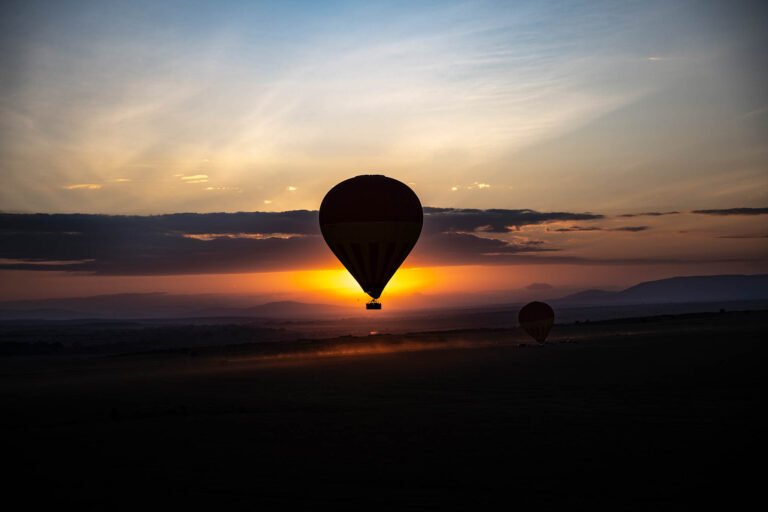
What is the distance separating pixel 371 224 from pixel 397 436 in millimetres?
15151

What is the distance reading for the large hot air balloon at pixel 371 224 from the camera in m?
39.2

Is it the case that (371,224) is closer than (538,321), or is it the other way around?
(371,224)

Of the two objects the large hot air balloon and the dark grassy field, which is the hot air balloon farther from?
the large hot air balloon

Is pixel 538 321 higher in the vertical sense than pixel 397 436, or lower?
higher

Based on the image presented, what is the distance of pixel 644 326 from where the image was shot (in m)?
97.6

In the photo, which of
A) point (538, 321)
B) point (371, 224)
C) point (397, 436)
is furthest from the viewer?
point (538, 321)

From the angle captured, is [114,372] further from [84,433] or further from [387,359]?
[84,433]

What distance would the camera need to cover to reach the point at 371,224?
39.2 m

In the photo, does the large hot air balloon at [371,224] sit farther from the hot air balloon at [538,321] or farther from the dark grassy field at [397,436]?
the hot air balloon at [538,321]

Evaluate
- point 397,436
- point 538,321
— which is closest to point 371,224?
point 397,436

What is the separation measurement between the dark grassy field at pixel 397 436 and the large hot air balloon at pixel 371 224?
556cm

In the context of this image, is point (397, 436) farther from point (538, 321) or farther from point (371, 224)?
point (538, 321)

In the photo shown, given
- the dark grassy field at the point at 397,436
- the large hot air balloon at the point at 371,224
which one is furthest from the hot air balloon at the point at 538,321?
the large hot air balloon at the point at 371,224

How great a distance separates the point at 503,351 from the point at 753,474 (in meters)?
47.7
